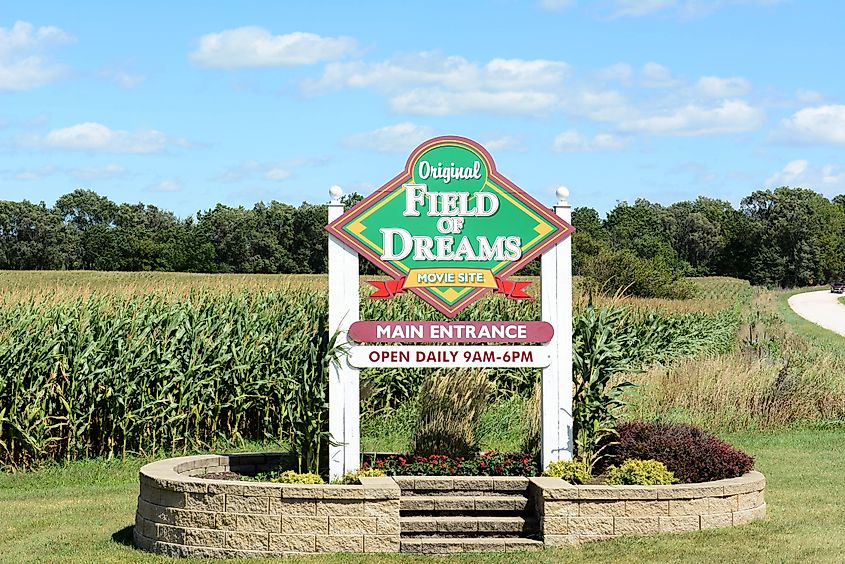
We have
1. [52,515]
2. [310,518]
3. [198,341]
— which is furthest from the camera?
[198,341]

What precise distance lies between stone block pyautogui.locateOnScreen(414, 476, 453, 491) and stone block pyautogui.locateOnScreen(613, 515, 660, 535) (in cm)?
150

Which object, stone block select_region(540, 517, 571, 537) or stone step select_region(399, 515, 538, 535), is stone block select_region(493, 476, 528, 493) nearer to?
stone step select_region(399, 515, 538, 535)

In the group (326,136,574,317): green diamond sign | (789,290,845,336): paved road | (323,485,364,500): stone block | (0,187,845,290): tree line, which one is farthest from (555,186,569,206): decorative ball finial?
(789,290,845,336): paved road

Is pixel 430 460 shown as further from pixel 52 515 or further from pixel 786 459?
pixel 786 459

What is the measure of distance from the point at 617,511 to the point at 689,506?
24.9 inches

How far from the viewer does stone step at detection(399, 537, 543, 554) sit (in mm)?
8586

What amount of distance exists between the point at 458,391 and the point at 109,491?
4.65 meters

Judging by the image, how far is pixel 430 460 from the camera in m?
10.1

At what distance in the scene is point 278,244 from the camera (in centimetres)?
6022

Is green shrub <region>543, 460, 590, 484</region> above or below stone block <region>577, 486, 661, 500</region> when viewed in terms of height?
above

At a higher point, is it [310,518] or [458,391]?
[458,391]

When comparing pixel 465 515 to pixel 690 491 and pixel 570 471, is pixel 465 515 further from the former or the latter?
pixel 690 491

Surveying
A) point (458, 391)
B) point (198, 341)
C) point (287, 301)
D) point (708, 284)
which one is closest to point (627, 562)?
point (458, 391)

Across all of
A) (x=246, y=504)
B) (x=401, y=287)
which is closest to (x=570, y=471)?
(x=401, y=287)
